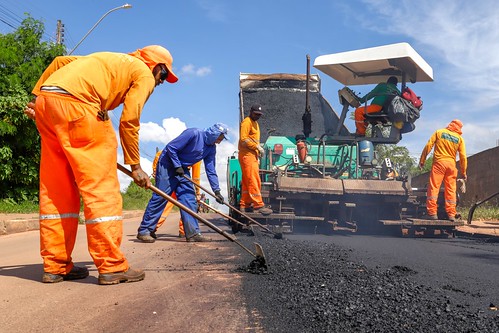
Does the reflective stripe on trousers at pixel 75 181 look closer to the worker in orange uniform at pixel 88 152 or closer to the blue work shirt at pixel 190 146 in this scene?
the worker in orange uniform at pixel 88 152

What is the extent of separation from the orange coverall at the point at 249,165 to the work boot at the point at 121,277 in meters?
4.07

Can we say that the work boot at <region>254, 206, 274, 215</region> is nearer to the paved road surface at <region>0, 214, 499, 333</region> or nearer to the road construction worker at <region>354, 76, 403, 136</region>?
the paved road surface at <region>0, 214, 499, 333</region>

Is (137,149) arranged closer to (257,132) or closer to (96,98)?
(96,98)

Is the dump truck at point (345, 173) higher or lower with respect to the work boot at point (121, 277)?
higher

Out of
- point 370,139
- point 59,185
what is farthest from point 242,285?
point 370,139

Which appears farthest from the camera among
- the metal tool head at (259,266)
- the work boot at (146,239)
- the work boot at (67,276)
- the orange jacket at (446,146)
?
the orange jacket at (446,146)

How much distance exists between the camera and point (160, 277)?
10.9ft

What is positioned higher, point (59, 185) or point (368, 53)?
point (368, 53)

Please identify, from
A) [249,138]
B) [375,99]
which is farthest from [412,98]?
[249,138]

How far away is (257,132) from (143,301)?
5.23m

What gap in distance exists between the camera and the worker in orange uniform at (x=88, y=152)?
9.53 feet

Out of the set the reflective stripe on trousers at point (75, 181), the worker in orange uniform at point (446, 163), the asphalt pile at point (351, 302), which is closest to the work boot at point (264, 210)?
the worker in orange uniform at point (446, 163)

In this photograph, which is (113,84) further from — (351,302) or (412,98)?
(412,98)

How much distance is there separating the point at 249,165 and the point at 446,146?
3.32 meters
